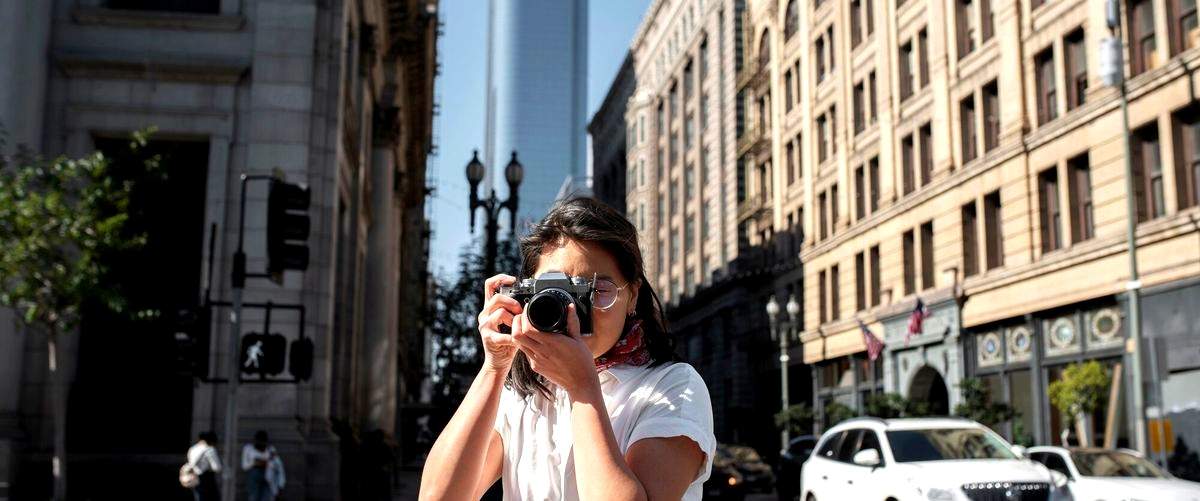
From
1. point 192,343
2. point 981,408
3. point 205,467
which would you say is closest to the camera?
point 192,343

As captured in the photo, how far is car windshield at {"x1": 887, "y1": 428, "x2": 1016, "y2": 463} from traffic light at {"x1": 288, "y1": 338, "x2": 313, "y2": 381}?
7451mm

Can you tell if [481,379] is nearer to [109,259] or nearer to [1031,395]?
[109,259]

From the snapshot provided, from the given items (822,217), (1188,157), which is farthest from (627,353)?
(822,217)

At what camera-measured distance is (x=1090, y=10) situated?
29609 millimetres

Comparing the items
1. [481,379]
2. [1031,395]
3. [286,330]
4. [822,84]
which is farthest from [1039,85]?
[481,379]

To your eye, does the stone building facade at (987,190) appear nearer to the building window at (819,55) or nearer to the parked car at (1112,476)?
the building window at (819,55)

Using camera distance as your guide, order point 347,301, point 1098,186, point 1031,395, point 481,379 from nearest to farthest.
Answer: point 481,379 < point 1098,186 < point 347,301 < point 1031,395

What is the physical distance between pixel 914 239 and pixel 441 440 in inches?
1554

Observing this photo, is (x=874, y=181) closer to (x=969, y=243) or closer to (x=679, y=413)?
(x=969, y=243)

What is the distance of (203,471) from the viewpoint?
1716 centimetres

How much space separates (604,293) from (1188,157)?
27028 millimetres

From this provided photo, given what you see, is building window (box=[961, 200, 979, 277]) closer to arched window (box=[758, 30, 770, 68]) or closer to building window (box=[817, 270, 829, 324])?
building window (box=[817, 270, 829, 324])

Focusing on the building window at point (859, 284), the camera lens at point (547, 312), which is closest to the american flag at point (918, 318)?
the building window at point (859, 284)

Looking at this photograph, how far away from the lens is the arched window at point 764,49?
60047 mm
